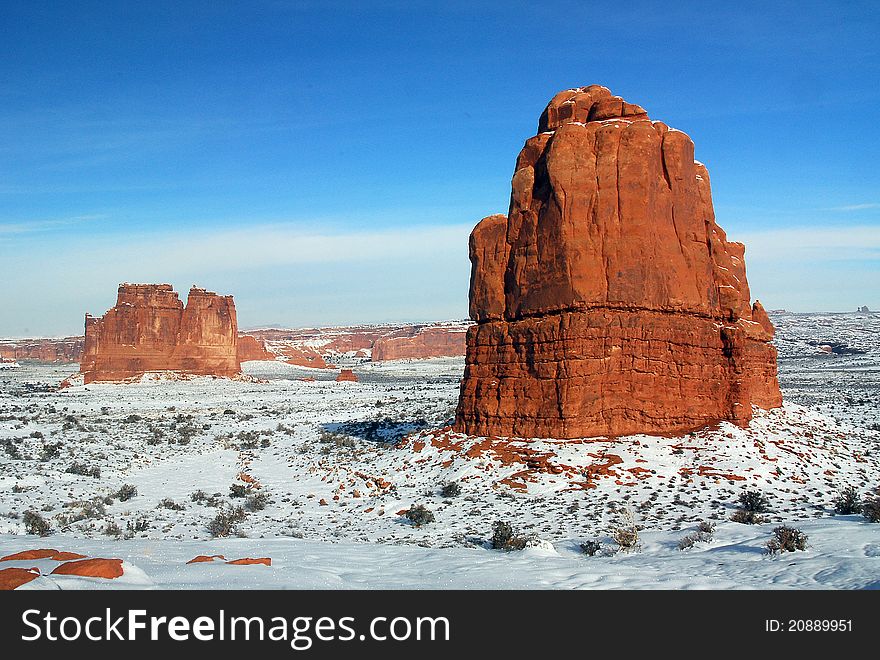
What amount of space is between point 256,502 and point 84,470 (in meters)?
7.41

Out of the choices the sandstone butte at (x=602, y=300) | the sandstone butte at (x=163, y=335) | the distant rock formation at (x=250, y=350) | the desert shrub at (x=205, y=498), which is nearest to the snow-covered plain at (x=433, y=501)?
the desert shrub at (x=205, y=498)

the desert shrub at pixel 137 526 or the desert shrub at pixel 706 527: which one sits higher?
the desert shrub at pixel 706 527

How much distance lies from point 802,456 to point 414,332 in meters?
140

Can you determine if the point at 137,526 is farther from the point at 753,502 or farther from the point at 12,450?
the point at 12,450

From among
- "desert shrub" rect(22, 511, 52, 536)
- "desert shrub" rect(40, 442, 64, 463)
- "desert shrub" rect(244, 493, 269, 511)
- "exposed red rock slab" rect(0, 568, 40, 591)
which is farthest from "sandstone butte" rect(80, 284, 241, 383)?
"exposed red rock slab" rect(0, 568, 40, 591)

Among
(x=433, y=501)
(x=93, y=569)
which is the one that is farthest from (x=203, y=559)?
(x=433, y=501)

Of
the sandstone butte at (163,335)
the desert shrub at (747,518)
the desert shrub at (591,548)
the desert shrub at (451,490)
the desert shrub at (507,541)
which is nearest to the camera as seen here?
the desert shrub at (591,548)

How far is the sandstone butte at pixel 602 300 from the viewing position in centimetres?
1848

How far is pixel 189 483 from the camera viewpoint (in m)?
20.4

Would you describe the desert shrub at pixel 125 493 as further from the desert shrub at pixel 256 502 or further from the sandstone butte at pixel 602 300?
the sandstone butte at pixel 602 300

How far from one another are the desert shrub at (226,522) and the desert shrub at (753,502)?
34.3 ft

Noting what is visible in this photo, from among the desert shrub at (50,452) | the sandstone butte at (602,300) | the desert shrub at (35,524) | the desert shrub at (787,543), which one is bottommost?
the desert shrub at (50,452)
